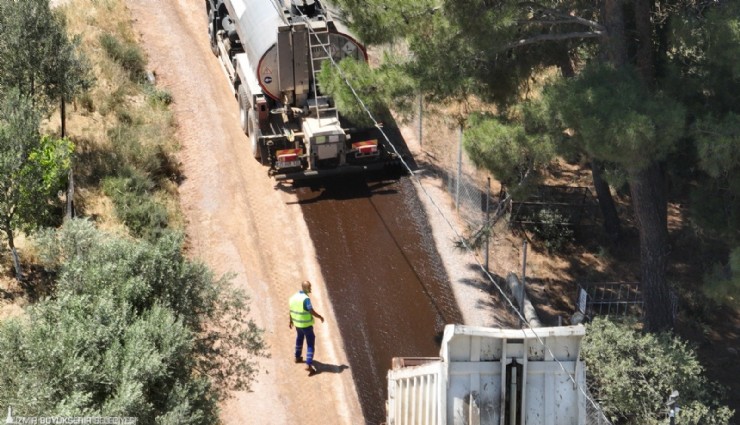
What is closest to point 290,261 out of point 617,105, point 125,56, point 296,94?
point 296,94

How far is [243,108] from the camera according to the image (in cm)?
2092

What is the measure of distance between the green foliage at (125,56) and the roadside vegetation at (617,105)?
8.02 metres

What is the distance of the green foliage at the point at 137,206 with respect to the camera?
56.5ft

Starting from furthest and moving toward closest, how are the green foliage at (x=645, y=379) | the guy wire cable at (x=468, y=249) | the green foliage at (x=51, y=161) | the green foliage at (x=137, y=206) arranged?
the green foliage at (x=137, y=206) < the green foliage at (x=51, y=161) < the green foliage at (x=645, y=379) < the guy wire cable at (x=468, y=249)

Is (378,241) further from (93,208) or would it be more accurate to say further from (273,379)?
(93,208)

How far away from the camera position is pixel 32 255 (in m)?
15.9

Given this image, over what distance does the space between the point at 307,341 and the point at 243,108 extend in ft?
26.2

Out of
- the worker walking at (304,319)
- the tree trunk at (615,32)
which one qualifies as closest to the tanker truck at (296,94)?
the worker walking at (304,319)

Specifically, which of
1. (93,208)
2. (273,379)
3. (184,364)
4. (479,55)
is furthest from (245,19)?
(184,364)

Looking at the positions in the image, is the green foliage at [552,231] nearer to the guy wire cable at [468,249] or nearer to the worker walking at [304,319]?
the guy wire cable at [468,249]

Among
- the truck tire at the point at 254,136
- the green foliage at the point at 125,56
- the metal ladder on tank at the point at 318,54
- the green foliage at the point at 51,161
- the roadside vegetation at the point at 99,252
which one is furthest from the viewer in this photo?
the green foliage at the point at 125,56

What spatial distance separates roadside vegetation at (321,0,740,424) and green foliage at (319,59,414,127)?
3 cm

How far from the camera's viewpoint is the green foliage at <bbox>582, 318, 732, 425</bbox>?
13805mm

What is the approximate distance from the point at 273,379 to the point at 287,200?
17.5 ft
